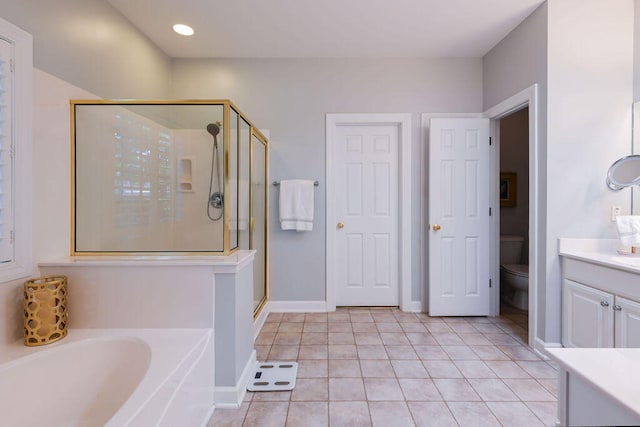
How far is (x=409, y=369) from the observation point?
83.1 inches

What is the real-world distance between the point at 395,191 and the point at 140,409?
279 cm

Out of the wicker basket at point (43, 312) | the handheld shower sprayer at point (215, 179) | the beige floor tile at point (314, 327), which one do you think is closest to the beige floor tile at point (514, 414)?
the beige floor tile at point (314, 327)

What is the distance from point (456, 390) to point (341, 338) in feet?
3.20

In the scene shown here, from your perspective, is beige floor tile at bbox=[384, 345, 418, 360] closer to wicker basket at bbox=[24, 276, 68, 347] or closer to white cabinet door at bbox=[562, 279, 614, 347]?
white cabinet door at bbox=[562, 279, 614, 347]

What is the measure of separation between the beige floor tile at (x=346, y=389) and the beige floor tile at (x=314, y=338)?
1.83ft

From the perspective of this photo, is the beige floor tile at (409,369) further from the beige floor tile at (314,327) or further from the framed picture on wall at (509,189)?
the framed picture on wall at (509,189)

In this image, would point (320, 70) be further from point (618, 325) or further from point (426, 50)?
point (618, 325)

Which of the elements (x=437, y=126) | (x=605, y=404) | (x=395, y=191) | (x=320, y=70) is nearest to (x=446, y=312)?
(x=395, y=191)

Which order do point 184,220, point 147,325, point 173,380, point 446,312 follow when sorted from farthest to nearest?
point 446,312 < point 184,220 < point 147,325 < point 173,380

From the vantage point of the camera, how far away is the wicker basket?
1.51m

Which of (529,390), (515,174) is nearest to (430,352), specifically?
(529,390)

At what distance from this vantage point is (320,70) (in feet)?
10.4

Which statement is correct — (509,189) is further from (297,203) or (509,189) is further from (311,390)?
(311,390)

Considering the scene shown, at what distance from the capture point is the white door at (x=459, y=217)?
302 centimetres
